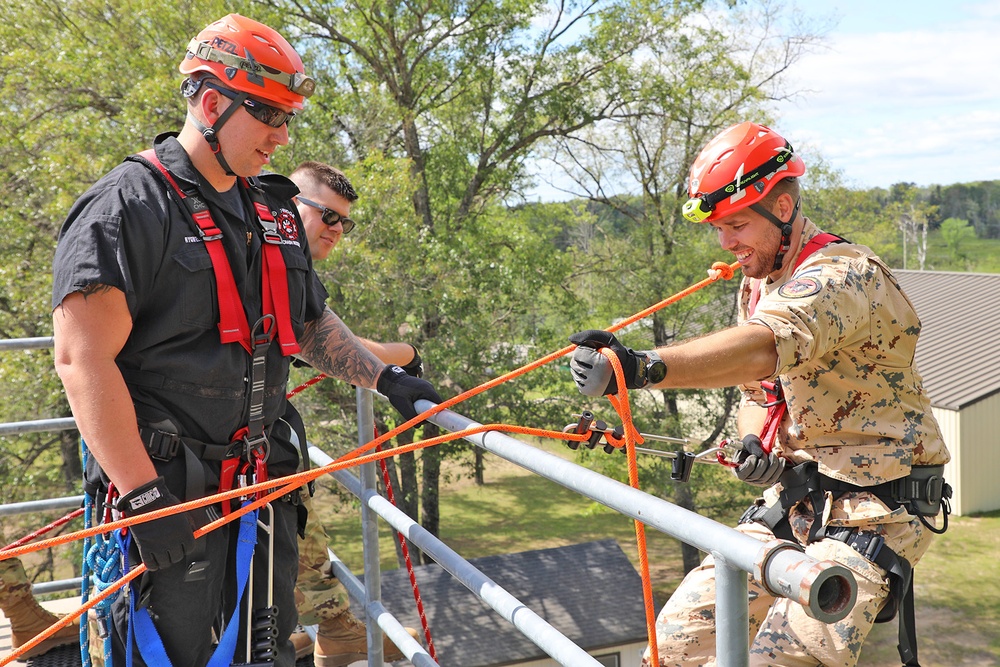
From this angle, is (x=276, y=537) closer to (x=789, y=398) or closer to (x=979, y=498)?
(x=789, y=398)

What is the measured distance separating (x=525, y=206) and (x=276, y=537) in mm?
21907

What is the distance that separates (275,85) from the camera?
259 centimetres

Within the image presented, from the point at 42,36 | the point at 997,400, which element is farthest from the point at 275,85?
the point at 997,400

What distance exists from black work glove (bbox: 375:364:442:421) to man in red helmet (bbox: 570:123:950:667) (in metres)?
0.66

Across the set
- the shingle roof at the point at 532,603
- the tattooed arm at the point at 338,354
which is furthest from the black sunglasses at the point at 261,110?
the shingle roof at the point at 532,603

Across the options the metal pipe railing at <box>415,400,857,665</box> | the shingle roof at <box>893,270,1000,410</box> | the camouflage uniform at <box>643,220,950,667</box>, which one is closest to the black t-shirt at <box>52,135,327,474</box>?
the metal pipe railing at <box>415,400,857,665</box>

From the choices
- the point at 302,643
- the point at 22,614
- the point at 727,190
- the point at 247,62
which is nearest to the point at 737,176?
the point at 727,190

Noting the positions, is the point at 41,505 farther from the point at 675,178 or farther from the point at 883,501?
the point at 675,178

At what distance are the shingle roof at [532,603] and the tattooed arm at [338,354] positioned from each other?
11.0 meters

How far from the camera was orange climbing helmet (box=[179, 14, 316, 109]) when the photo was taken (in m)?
2.54

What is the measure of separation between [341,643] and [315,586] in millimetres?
278

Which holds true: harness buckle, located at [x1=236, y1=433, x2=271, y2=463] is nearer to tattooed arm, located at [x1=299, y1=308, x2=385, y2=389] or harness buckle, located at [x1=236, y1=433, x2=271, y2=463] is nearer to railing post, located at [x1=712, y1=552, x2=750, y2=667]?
tattooed arm, located at [x1=299, y1=308, x2=385, y2=389]

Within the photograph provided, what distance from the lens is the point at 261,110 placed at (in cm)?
259

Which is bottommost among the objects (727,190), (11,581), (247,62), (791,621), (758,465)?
(11,581)
